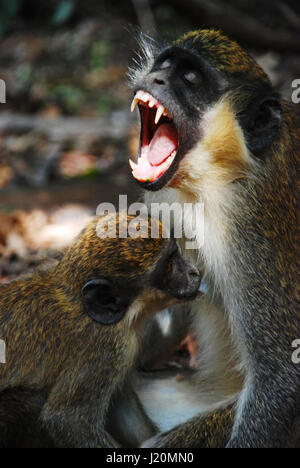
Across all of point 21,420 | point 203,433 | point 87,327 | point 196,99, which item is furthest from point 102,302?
point 196,99

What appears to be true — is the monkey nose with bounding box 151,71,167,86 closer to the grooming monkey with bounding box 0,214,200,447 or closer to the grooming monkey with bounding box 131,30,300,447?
the grooming monkey with bounding box 131,30,300,447

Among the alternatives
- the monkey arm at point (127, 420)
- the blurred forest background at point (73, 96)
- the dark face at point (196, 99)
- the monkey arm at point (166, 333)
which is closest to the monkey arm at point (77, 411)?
the monkey arm at point (127, 420)

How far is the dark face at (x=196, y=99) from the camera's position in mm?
4016

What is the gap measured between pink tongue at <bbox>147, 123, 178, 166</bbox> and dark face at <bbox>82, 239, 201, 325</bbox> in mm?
613

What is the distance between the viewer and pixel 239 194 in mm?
4070

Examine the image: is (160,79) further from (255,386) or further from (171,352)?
(171,352)

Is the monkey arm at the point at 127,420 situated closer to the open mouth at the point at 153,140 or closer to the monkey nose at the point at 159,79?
the open mouth at the point at 153,140

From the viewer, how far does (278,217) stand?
13.5 feet

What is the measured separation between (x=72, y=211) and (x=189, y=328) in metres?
3.28

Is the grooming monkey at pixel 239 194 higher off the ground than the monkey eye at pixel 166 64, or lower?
lower

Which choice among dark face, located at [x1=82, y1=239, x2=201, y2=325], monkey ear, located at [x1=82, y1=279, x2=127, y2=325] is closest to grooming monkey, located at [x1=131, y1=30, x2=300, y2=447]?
dark face, located at [x1=82, y1=239, x2=201, y2=325]

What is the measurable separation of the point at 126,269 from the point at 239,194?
2.87 ft

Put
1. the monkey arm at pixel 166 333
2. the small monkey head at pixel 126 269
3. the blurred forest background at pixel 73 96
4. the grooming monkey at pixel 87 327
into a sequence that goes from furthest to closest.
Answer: the blurred forest background at pixel 73 96, the monkey arm at pixel 166 333, the small monkey head at pixel 126 269, the grooming monkey at pixel 87 327

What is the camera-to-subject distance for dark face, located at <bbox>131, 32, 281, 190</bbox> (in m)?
4.02
